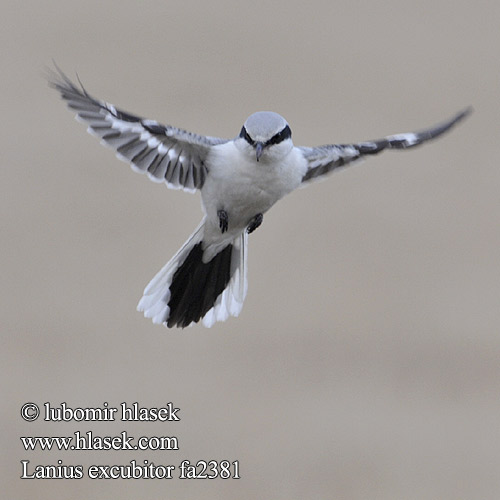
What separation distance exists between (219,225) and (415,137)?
661mm

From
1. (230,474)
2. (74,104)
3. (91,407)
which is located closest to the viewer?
(74,104)

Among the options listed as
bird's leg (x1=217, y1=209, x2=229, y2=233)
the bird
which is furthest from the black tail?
bird's leg (x1=217, y1=209, x2=229, y2=233)

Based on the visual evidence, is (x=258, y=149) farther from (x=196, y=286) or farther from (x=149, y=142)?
(x=196, y=286)

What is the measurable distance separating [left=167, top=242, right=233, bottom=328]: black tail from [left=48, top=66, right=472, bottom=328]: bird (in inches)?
2.1

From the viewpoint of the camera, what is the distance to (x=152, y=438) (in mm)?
5426

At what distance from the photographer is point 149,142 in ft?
13.2

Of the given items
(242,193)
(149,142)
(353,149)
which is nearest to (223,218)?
(242,193)

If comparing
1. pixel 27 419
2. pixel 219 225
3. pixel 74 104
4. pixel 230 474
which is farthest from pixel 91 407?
pixel 74 104

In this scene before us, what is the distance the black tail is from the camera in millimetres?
4551

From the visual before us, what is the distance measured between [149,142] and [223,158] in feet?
0.74

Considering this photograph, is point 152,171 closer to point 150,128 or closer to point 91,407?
point 150,128

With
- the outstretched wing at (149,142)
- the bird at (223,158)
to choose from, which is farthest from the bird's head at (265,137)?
the outstretched wing at (149,142)

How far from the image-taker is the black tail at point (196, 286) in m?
4.55

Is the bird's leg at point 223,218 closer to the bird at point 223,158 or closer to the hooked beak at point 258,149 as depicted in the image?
the bird at point 223,158
